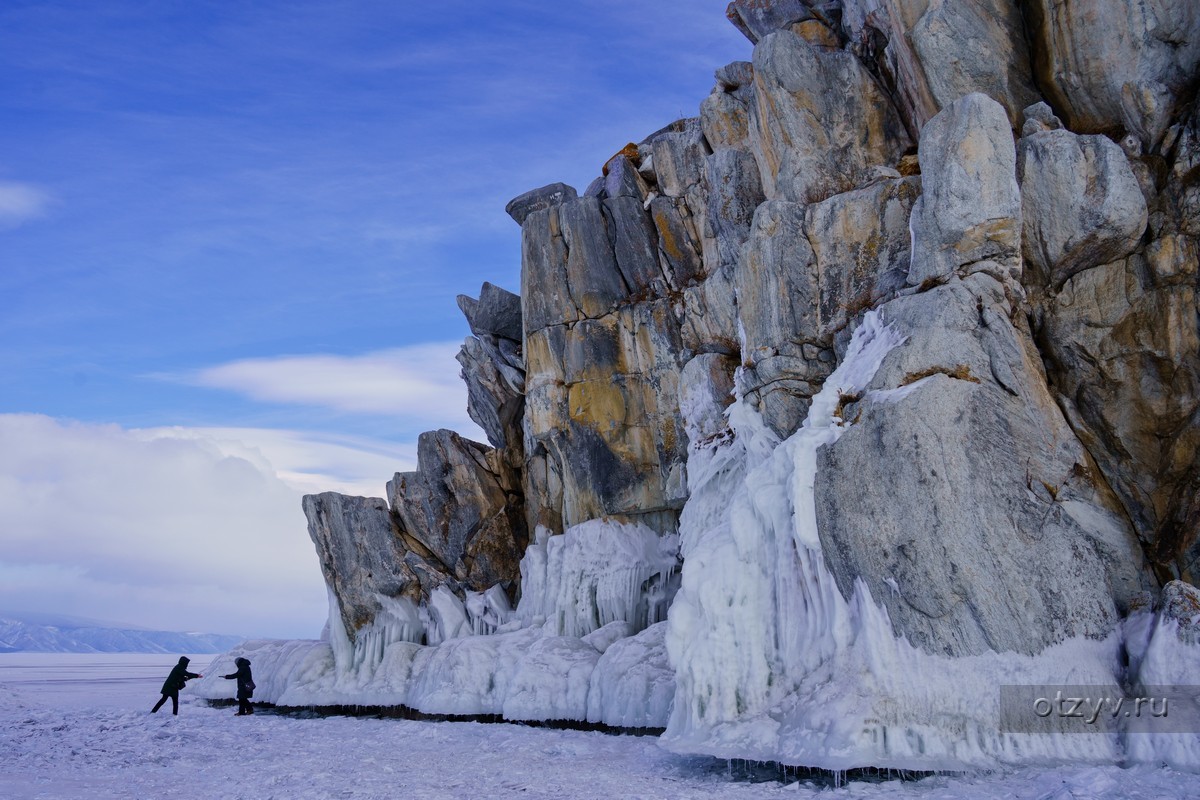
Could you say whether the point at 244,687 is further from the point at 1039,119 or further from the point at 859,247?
the point at 1039,119

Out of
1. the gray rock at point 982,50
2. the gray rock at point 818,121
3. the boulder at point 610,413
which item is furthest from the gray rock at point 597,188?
the gray rock at point 982,50

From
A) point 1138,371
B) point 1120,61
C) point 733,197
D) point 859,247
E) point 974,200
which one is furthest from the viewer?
point 733,197

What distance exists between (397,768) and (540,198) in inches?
976

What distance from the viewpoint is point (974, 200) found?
59.1ft

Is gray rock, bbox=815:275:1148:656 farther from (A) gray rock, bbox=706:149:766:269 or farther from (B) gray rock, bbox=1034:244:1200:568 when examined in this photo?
(A) gray rock, bbox=706:149:766:269

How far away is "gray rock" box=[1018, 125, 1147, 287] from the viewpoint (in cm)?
1800

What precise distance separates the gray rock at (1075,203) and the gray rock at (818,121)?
488 cm

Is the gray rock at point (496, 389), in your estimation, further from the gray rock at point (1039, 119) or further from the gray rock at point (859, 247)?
the gray rock at point (1039, 119)

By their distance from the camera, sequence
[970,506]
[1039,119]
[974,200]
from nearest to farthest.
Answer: [970,506] → [974,200] → [1039,119]

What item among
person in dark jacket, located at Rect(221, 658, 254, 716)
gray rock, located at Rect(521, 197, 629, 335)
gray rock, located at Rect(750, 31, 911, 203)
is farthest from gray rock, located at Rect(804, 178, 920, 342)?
person in dark jacket, located at Rect(221, 658, 254, 716)

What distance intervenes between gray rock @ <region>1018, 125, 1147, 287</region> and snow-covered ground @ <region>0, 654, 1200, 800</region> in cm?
944

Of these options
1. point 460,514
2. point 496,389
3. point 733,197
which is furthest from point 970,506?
point 496,389

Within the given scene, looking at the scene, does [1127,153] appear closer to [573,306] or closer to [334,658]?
[573,306]

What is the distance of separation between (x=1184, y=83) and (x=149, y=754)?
23847 millimetres
